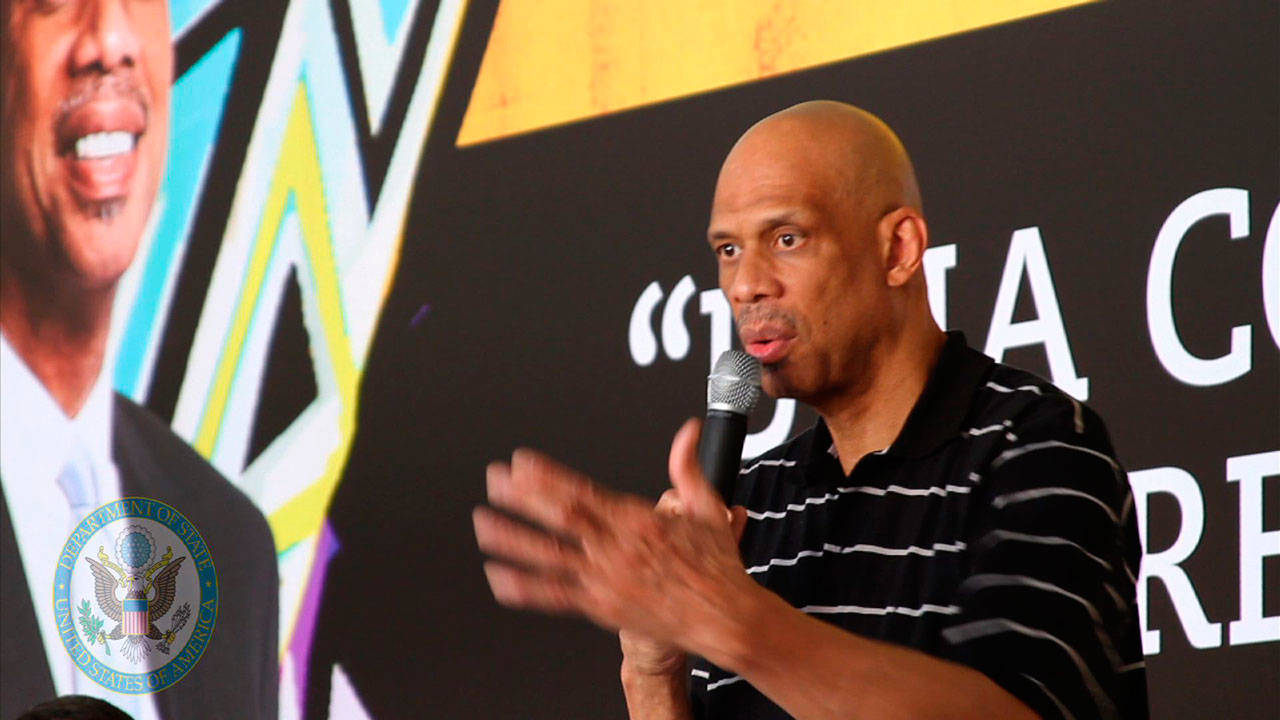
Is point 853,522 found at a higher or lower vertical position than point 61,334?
lower

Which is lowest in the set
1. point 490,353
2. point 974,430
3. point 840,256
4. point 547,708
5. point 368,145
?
point 547,708

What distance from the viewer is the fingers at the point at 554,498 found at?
4.36 ft

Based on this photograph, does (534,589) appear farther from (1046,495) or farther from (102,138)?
(102,138)

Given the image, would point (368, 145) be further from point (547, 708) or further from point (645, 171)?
point (547, 708)

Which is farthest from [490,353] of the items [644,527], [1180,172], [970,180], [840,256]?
[644,527]

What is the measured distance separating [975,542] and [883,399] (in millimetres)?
292

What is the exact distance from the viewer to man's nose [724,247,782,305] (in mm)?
1804

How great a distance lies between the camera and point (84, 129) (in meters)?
4.39

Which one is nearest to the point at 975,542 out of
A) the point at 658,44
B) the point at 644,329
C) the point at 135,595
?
the point at 644,329

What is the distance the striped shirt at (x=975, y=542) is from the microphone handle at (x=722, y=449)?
178mm

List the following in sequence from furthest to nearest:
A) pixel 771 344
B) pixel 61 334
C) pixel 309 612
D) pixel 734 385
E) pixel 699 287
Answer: pixel 61 334, pixel 309 612, pixel 699 287, pixel 771 344, pixel 734 385

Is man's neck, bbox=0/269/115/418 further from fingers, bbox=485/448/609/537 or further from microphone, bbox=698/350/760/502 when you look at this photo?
fingers, bbox=485/448/609/537

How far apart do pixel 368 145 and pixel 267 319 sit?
0.54m

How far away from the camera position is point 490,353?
361cm
